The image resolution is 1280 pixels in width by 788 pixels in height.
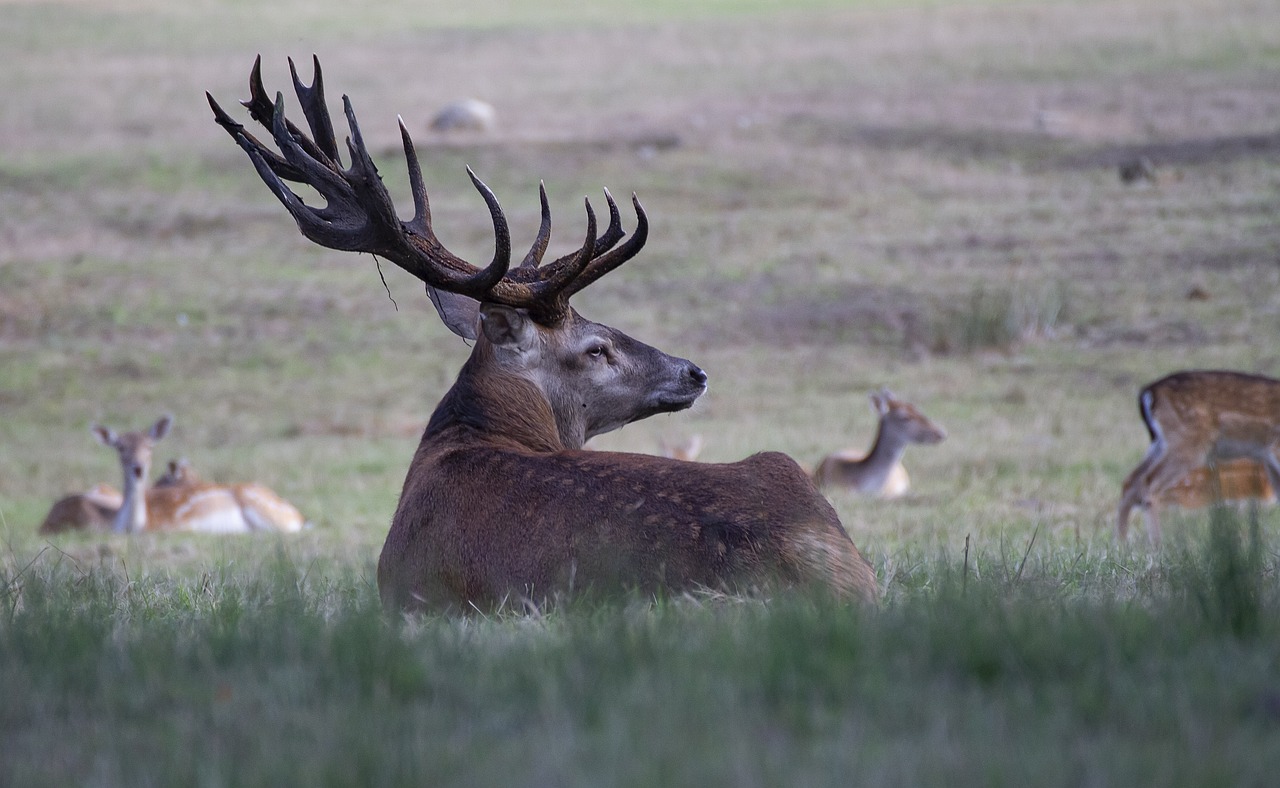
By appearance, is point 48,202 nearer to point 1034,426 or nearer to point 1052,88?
point 1034,426

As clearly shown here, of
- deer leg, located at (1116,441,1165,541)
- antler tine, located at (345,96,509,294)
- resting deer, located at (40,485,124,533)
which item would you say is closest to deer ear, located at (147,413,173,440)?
resting deer, located at (40,485,124,533)

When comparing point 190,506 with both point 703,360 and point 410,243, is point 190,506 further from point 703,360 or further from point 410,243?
point 703,360

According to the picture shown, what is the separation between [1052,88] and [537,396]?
40477 millimetres

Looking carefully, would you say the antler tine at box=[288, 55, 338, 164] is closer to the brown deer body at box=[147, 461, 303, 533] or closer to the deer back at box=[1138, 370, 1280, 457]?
the brown deer body at box=[147, 461, 303, 533]

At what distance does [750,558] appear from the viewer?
4.33 meters

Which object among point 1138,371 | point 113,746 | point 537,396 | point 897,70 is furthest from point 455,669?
point 897,70

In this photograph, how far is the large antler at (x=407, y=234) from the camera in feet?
20.5

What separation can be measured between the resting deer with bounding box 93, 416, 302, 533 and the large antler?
6.68 metres

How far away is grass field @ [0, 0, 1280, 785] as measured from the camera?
281 centimetres

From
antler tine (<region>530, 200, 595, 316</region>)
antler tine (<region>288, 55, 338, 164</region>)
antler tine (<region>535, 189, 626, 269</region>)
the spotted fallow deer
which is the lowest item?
the spotted fallow deer

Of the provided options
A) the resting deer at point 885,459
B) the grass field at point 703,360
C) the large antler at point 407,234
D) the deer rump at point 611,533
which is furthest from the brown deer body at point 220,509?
the deer rump at point 611,533

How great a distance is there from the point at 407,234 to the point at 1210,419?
7445 mm

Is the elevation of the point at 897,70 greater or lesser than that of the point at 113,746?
greater

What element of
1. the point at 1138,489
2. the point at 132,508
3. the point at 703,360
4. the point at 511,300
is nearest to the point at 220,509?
the point at 132,508
